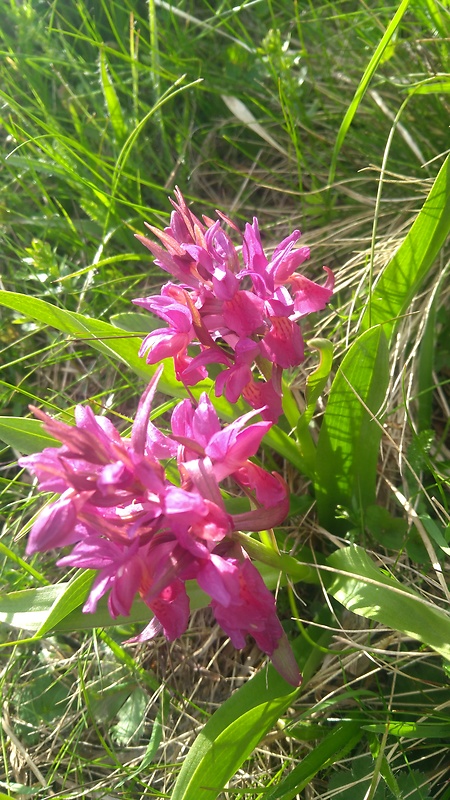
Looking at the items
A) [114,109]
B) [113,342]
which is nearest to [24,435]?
[113,342]

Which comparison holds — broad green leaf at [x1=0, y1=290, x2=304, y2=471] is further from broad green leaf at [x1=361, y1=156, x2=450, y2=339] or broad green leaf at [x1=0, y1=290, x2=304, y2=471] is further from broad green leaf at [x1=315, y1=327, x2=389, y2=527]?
broad green leaf at [x1=361, y1=156, x2=450, y2=339]

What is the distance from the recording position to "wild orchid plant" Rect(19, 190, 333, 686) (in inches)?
30.8

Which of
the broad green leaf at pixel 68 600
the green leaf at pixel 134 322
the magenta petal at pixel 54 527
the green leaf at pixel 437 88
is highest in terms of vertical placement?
the green leaf at pixel 437 88

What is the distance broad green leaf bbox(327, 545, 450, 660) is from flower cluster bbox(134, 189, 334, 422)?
260 mm

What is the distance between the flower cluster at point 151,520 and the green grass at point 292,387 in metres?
0.22

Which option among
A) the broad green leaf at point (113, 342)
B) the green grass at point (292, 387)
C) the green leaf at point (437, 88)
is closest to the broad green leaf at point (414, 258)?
the green grass at point (292, 387)

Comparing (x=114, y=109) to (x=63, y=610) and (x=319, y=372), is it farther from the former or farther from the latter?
(x=63, y=610)

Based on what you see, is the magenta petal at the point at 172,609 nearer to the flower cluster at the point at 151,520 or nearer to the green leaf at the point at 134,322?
the flower cluster at the point at 151,520

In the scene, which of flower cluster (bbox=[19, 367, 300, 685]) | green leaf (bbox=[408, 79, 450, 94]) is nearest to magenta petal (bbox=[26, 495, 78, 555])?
flower cluster (bbox=[19, 367, 300, 685])

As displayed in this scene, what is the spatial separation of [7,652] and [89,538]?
2.92 ft

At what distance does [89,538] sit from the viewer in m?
0.83

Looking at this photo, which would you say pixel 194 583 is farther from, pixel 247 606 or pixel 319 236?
pixel 319 236

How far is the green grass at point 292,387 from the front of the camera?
3.75ft

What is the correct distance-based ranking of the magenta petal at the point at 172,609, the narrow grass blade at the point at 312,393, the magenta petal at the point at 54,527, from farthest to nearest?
1. the narrow grass blade at the point at 312,393
2. the magenta petal at the point at 172,609
3. the magenta petal at the point at 54,527
